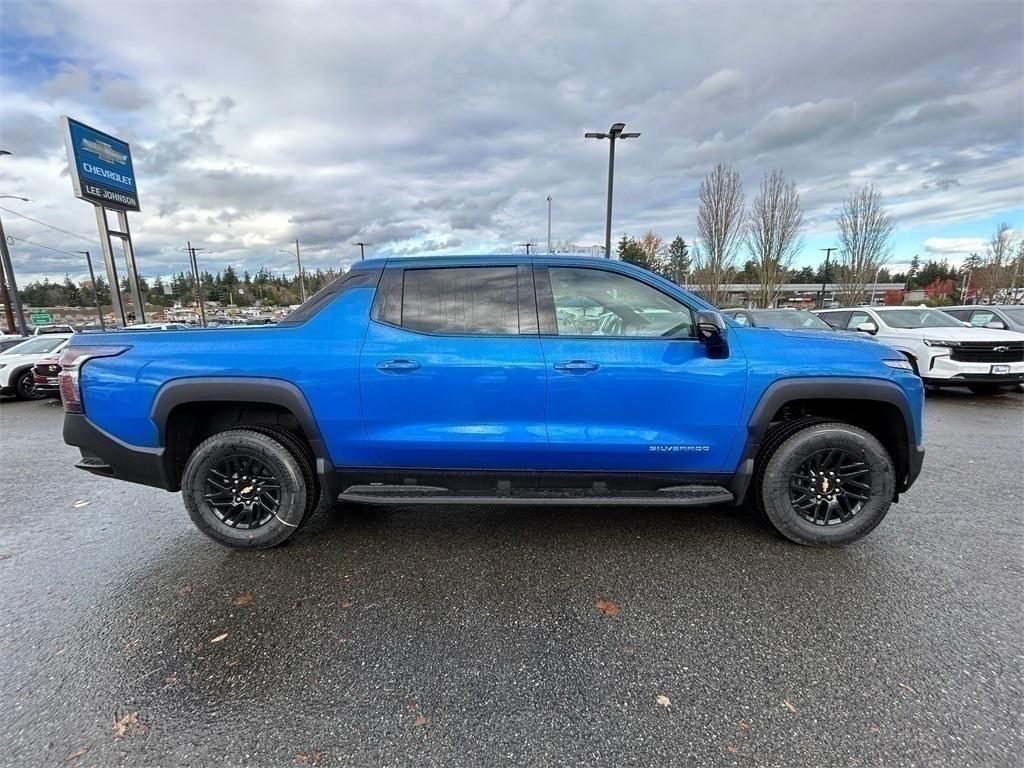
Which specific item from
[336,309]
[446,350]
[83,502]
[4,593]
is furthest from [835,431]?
[83,502]

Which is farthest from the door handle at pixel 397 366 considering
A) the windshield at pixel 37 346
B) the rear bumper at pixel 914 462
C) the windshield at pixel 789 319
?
the windshield at pixel 37 346

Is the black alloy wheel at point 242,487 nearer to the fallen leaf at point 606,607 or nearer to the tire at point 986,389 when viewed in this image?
the fallen leaf at point 606,607

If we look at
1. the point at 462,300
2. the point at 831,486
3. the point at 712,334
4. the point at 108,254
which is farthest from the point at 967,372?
the point at 108,254

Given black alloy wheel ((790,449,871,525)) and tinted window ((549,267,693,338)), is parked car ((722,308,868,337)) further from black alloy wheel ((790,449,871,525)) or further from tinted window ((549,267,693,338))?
tinted window ((549,267,693,338))

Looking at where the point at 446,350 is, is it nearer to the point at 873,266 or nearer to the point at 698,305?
the point at 698,305

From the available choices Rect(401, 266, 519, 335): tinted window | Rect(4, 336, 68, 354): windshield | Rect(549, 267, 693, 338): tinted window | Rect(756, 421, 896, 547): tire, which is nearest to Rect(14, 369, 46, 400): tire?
Rect(4, 336, 68, 354): windshield

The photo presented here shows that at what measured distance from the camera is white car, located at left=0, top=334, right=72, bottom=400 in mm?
10289

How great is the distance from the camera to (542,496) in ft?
9.87

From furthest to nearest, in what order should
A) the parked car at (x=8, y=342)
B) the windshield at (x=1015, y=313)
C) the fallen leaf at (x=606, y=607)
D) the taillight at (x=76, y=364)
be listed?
the parked car at (x=8, y=342)
the windshield at (x=1015, y=313)
the taillight at (x=76, y=364)
the fallen leaf at (x=606, y=607)

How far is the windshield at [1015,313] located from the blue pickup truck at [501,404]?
40.2ft

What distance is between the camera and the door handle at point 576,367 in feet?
9.44

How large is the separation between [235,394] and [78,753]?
5.71ft

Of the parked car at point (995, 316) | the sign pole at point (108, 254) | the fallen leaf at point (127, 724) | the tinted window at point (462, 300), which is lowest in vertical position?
the fallen leaf at point (127, 724)

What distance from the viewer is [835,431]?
301cm
